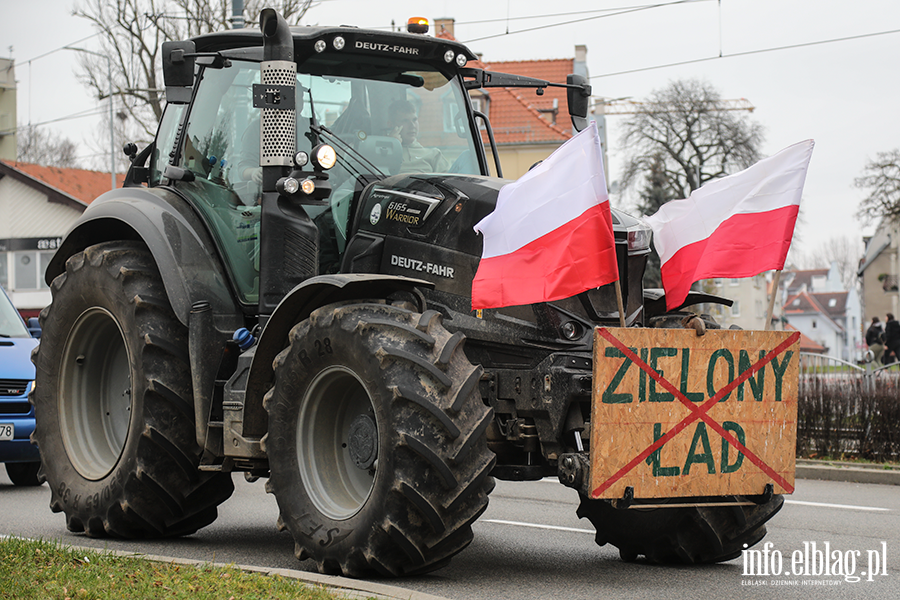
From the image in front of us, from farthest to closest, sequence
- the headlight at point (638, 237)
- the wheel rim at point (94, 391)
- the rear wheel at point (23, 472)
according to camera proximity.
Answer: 1. the rear wheel at point (23, 472)
2. the wheel rim at point (94, 391)
3. the headlight at point (638, 237)

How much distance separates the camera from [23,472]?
12.0 m

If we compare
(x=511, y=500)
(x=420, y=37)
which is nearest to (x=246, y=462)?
(x=420, y=37)

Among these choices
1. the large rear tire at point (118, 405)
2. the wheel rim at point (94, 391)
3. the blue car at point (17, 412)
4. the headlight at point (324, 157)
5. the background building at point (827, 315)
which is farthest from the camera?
the background building at point (827, 315)

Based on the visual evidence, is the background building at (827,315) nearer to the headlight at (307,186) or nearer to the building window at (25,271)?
the building window at (25,271)

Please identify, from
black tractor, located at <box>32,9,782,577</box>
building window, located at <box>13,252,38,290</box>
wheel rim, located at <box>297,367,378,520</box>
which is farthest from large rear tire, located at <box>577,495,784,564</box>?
building window, located at <box>13,252,38,290</box>

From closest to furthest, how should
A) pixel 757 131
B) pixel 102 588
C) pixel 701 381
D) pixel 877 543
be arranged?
Result: 1. pixel 102 588
2. pixel 701 381
3. pixel 877 543
4. pixel 757 131

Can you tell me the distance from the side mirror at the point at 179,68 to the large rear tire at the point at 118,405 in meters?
1.24

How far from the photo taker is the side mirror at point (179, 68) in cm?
736

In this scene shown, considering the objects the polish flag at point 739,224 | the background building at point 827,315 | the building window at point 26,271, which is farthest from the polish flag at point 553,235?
the background building at point 827,315

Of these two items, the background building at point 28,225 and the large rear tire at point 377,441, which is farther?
the background building at point 28,225

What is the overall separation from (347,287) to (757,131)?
52037 mm

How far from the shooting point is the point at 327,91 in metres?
7.56

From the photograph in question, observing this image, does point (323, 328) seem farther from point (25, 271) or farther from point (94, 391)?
point (25, 271)

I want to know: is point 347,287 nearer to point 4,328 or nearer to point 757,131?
point 4,328
